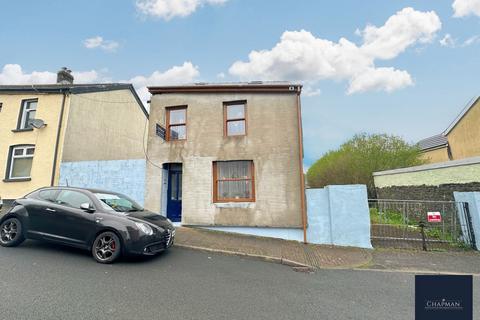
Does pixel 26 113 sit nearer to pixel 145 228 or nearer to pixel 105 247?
pixel 105 247

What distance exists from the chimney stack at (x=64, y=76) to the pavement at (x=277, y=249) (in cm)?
1351

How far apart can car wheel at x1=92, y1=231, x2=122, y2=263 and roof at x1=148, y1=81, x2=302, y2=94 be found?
6537 mm

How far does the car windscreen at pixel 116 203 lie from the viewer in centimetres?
582

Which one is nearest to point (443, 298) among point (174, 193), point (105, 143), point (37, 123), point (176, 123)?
point (174, 193)

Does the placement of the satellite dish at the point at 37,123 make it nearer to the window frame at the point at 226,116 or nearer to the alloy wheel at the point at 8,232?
the alloy wheel at the point at 8,232

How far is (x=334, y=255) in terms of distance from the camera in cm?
685

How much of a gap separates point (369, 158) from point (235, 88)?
473 inches

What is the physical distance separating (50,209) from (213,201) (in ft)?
16.0

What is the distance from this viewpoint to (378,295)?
4.43 m

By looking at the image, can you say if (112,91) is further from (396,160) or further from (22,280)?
(396,160)

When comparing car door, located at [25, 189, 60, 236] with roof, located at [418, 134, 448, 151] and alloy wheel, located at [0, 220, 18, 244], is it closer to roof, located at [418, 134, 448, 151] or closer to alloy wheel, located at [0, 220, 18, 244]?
alloy wheel, located at [0, 220, 18, 244]

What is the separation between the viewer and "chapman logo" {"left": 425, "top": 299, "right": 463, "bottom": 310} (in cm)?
144

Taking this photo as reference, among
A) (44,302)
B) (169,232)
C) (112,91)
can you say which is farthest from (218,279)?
(112,91)

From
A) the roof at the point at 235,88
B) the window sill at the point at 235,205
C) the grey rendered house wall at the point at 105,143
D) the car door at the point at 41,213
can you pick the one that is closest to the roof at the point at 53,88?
the grey rendered house wall at the point at 105,143
